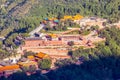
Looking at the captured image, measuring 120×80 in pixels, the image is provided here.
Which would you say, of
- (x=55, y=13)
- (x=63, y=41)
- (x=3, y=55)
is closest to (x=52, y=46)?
(x=63, y=41)

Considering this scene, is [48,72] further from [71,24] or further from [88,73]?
[71,24]

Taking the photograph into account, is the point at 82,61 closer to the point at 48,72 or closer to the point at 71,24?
the point at 48,72

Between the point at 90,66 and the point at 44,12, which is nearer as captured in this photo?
the point at 90,66

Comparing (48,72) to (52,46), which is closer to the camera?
(48,72)

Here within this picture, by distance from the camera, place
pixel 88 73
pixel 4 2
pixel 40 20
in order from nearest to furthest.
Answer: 1. pixel 88 73
2. pixel 40 20
3. pixel 4 2

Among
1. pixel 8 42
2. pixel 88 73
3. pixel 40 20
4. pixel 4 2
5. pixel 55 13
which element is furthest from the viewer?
pixel 4 2

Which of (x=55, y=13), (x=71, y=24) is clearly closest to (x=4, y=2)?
(x=55, y=13)

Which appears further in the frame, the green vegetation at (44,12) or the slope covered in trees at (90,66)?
the green vegetation at (44,12)

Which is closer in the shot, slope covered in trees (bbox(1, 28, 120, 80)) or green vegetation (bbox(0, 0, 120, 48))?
slope covered in trees (bbox(1, 28, 120, 80))

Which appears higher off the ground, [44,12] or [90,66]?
[44,12]
